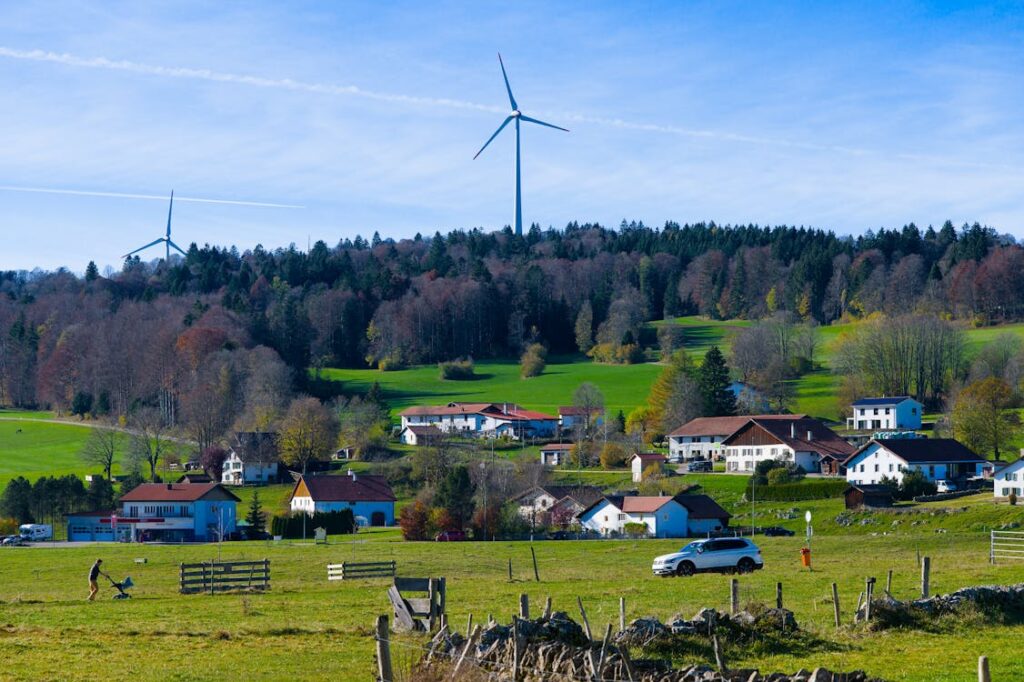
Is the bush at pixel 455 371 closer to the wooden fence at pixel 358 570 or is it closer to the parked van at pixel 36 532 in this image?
the parked van at pixel 36 532

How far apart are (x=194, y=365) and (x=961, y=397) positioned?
9804 centimetres

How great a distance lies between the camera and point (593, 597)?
34125 millimetres

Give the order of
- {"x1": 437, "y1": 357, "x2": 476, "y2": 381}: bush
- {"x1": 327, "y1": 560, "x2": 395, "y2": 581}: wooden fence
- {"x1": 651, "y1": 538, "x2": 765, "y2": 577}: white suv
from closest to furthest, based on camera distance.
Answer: {"x1": 651, "y1": 538, "x2": 765, "y2": 577}: white suv, {"x1": 327, "y1": 560, "x2": 395, "y2": 581}: wooden fence, {"x1": 437, "y1": 357, "x2": 476, "y2": 381}: bush

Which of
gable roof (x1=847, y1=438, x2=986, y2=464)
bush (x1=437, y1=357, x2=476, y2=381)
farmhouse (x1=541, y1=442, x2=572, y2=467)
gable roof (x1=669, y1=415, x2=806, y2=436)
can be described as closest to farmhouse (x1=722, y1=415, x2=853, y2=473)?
gable roof (x1=669, y1=415, x2=806, y2=436)

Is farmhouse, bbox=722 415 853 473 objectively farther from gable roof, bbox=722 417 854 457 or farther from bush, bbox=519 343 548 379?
bush, bbox=519 343 548 379

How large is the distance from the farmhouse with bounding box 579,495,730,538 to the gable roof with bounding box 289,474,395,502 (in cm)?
2180

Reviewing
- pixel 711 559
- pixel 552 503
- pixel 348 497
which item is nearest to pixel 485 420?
A: pixel 348 497

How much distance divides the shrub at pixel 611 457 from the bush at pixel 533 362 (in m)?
59.1

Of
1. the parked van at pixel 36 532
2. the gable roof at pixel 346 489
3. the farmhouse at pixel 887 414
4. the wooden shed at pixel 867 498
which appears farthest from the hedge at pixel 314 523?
the farmhouse at pixel 887 414

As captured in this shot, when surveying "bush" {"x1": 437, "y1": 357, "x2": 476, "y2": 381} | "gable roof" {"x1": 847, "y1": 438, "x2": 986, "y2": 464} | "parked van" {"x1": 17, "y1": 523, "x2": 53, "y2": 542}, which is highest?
"bush" {"x1": 437, "y1": 357, "x2": 476, "y2": 381}

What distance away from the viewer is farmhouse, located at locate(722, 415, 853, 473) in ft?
382

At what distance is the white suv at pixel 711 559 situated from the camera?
42.2 meters

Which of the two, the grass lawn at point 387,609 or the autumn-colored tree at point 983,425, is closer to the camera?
the grass lawn at point 387,609

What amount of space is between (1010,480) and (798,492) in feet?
51.1
